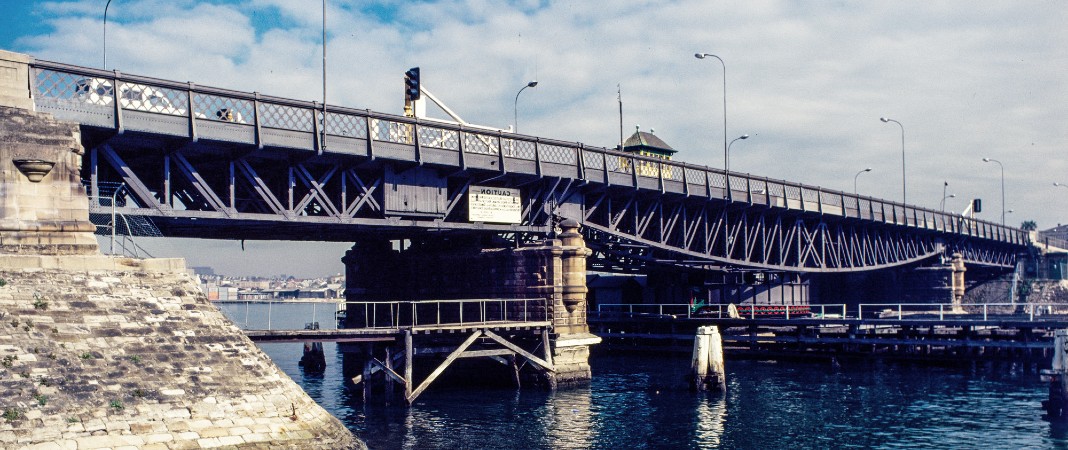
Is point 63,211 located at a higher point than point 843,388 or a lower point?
higher

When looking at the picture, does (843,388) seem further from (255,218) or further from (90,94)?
(90,94)

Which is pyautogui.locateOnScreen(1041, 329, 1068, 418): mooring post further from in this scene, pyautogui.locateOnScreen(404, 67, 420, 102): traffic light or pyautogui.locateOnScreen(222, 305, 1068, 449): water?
pyautogui.locateOnScreen(404, 67, 420, 102): traffic light

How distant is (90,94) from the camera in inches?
1177

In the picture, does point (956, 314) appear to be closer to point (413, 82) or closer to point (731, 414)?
point (731, 414)

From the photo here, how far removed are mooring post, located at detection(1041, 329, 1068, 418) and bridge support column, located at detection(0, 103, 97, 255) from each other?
102 feet

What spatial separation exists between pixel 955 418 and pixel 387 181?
23816mm

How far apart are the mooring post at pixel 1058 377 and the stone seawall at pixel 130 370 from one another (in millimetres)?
23977

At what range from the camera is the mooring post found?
32625 millimetres

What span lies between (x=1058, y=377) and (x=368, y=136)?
26547 mm

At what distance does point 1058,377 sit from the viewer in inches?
1305

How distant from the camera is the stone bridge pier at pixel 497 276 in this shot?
4375cm

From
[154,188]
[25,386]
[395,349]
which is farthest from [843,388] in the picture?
[25,386]

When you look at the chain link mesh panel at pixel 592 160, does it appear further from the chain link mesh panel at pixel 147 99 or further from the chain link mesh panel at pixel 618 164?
the chain link mesh panel at pixel 147 99

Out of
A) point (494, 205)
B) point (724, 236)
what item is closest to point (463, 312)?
point (494, 205)
